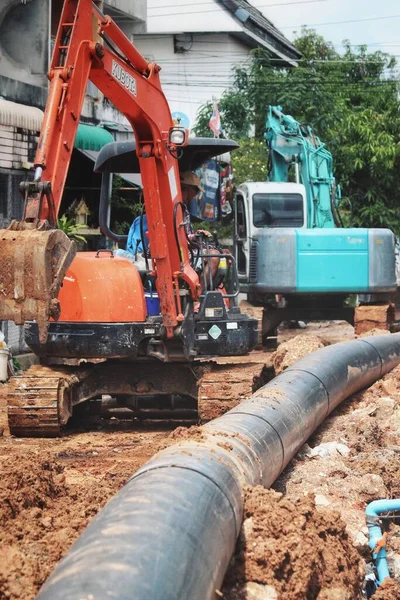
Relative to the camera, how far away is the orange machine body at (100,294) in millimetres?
9781

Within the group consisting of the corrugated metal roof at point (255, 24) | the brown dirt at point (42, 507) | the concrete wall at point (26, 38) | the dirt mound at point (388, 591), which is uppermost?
the corrugated metal roof at point (255, 24)

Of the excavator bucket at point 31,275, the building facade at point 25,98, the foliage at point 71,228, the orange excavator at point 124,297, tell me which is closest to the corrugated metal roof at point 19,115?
→ the building facade at point 25,98

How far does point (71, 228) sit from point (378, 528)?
1118cm

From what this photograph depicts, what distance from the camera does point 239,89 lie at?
29484 mm

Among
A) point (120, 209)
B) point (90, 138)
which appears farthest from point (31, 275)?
point (120, 209)

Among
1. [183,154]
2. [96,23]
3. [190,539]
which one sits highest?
[96,23]

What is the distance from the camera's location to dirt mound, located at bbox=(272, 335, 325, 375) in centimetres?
1259

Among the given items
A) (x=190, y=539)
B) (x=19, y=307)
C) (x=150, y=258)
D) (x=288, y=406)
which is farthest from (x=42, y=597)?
(x=150, y=258)

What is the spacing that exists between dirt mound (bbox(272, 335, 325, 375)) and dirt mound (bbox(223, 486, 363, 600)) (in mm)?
7138

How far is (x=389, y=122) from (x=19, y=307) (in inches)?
964

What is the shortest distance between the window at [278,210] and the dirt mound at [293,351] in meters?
4.98

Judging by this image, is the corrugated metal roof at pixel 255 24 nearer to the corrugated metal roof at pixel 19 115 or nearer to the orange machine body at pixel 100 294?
the corrugated metal roof at pixel 19 115

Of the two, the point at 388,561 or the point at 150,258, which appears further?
the point at 150,258

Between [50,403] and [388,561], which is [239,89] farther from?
[388,561]
